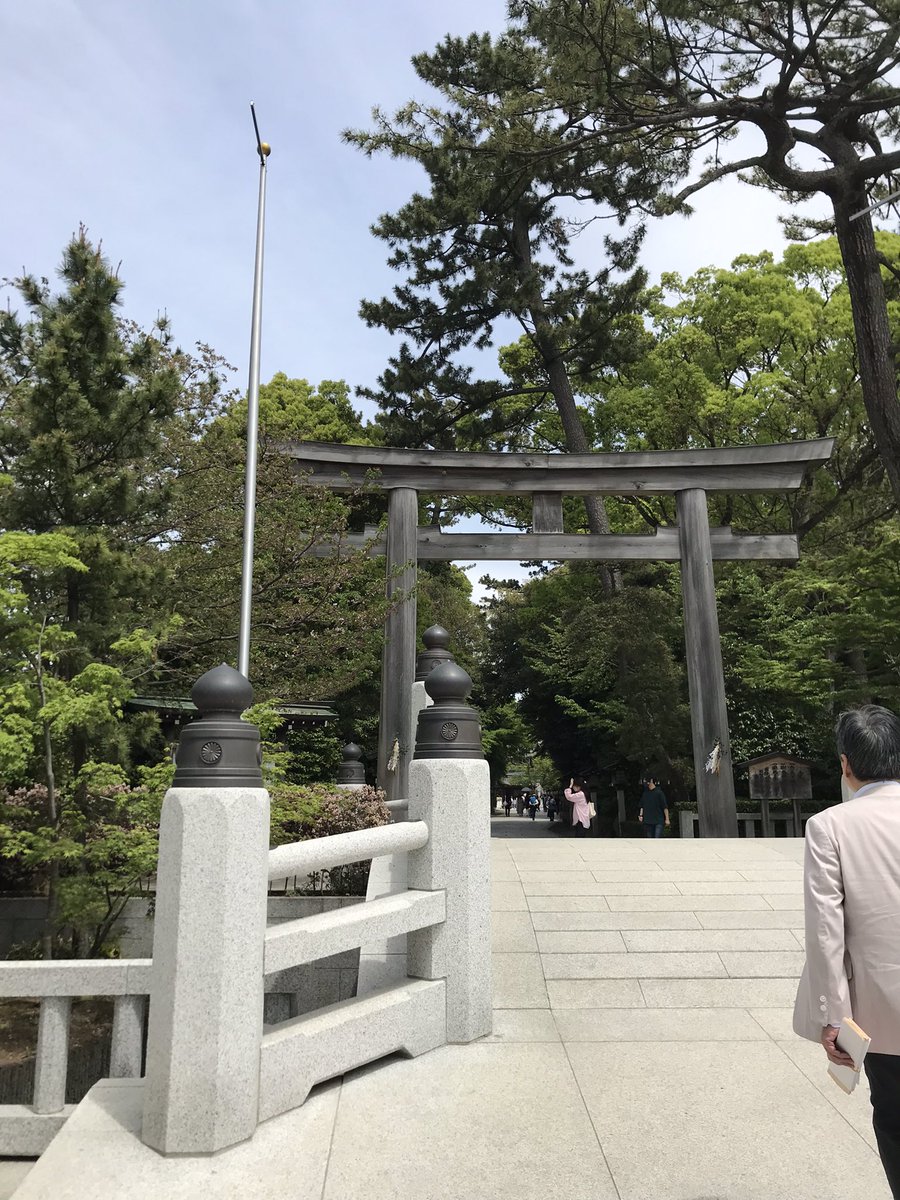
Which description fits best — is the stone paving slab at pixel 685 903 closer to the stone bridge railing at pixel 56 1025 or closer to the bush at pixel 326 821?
the bush at pixel 326 821

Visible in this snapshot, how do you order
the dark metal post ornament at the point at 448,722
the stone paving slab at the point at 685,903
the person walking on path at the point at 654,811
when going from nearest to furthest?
the dark metal post ornament at the point at 448,722 < the stone paving slab at the point at 685,903 < the person walking on path at the point at 654,811

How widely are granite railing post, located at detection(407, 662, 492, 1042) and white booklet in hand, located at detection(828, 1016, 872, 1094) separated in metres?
2.12

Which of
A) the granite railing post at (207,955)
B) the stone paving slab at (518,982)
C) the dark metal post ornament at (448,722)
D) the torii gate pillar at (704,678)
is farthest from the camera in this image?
the torii gate pillar at (704,678)

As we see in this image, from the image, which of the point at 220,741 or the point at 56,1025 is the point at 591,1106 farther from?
the point at 56,1025

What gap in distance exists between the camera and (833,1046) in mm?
2352

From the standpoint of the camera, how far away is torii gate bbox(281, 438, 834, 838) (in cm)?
1323

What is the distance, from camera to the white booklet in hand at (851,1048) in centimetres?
224

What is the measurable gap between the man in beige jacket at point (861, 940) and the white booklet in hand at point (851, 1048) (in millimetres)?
26

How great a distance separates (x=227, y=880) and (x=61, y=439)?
22.4 ft

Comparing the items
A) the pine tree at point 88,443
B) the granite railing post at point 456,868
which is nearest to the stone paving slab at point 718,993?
the granite railing post at point 456,868

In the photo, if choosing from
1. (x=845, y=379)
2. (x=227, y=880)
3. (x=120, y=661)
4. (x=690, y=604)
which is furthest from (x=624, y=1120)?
(x=845, y=379)

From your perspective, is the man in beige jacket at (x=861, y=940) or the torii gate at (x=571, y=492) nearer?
the man in beige jacket at (x=861, y=940)

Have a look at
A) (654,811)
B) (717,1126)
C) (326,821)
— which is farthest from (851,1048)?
(654,811)

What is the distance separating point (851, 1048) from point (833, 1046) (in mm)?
87
